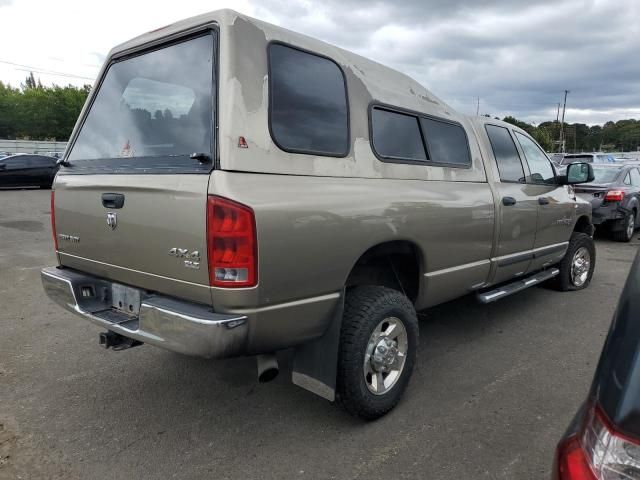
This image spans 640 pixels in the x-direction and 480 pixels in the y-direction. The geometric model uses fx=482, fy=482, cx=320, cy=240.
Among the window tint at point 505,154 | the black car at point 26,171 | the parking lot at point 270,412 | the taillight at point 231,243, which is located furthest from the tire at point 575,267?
the black car at point 26,171

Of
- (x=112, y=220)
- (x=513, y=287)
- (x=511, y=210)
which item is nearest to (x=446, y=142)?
(x=511, y=210)

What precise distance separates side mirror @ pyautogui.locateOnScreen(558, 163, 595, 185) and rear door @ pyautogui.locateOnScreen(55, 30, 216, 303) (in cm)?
401

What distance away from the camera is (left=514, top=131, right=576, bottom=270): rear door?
4.66 meters

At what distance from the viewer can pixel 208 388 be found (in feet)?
11.1

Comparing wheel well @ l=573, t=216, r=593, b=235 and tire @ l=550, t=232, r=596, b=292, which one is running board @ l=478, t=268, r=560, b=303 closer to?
tire @ l=550, t=232, r=596, b=292

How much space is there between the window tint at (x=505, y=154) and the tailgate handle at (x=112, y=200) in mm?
3118

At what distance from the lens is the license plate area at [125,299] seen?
2.71 meters

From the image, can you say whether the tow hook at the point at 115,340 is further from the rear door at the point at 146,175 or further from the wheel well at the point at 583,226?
the wheel well at the point at 583,226

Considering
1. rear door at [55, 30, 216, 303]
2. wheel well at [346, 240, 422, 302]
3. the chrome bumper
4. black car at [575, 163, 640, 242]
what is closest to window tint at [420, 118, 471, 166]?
wheel well at [346, 240, 422, 302]

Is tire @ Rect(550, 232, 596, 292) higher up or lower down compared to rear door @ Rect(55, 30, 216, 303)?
lower down

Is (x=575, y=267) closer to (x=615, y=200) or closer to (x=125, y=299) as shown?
(x=615, y=200)

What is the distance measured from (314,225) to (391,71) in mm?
1689

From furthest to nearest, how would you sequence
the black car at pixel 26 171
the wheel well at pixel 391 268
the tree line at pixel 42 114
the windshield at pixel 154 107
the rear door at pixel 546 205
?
the tree line at pixel 42 114, the black car at pixel 26 171, the rear door at pixel 546 205, the wheel well at pixel 391 268, the windshield at pixel 154 107

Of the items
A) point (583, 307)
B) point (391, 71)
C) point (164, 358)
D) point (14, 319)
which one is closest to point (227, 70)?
point (391, 71)
